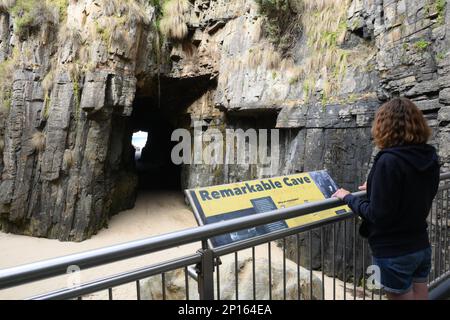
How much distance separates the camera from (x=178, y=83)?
13203 mm

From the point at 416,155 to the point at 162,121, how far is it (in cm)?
1997

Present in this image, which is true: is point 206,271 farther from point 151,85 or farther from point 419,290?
point 151,85

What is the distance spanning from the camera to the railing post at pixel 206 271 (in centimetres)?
175

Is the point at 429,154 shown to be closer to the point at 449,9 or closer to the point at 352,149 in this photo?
the point at 449,9

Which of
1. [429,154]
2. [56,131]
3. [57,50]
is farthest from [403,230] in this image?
[57,50]

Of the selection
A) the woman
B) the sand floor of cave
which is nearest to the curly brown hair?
the woman

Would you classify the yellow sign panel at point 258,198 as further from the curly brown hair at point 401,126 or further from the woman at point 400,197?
the curly brown hair at point 401,126

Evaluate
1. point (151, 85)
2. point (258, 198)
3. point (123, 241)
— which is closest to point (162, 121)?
point (151, 85)

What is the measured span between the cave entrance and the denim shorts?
1170 cm

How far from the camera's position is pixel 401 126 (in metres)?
1.76

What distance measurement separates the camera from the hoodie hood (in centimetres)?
167

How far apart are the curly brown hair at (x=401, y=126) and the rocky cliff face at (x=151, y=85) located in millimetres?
6061

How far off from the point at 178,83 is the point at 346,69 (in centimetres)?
743

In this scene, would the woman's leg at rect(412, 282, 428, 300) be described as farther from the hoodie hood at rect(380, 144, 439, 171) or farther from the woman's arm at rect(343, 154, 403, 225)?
the hoodie hood at rect(380, 144, 439, 171)
